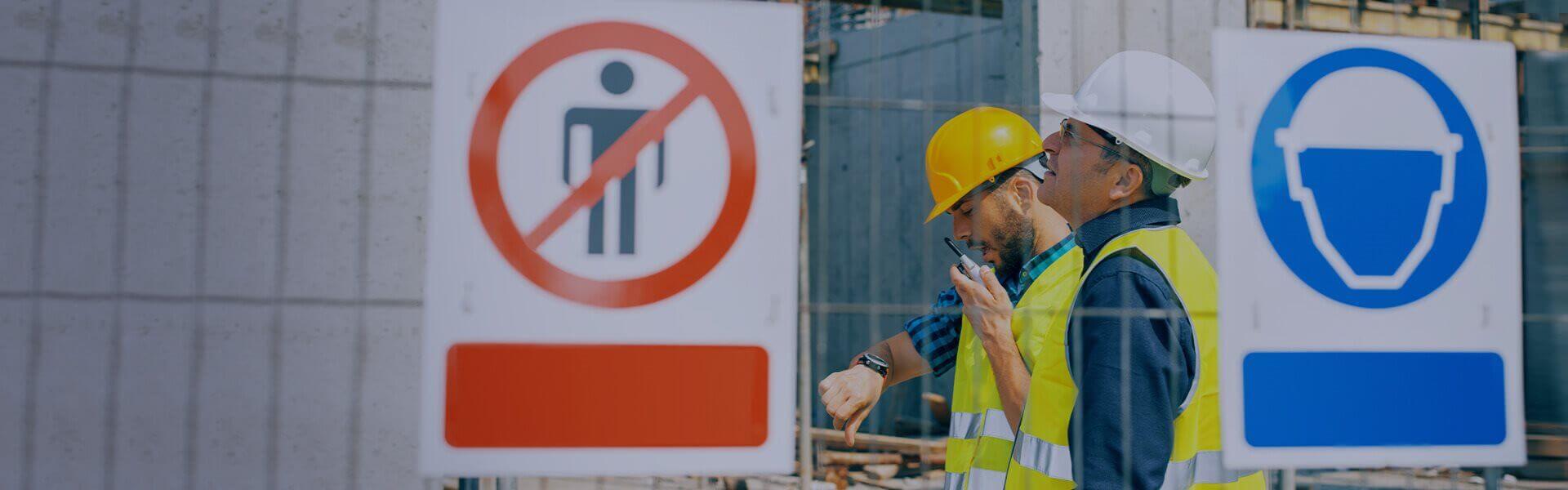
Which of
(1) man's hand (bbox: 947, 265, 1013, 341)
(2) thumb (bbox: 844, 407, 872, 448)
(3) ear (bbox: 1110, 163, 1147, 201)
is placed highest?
(3) ear (bbox: 1110, 163, 1147, 201)

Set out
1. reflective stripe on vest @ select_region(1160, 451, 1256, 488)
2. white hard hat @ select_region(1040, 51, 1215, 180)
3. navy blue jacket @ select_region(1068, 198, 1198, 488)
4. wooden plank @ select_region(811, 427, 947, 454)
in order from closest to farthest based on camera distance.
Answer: navy blue jacket @ select_region(1068, 198, 1198, 488) → reflective stripe on vest @ select_region(1160, 451, 1256, 488) → white hard hat @ select_region(1040, 51, 1215, 180) → wooden plank @ select_region(811, 427, 947, 454)

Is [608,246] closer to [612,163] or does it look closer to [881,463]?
[612,163]

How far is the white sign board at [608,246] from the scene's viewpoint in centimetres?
257

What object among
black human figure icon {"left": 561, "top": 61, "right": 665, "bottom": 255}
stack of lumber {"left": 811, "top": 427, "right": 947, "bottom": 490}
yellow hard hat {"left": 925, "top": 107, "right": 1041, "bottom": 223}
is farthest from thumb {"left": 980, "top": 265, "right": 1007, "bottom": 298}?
stack of lumber {"left": 811, "top": 427, "right": 947, "bottom": 490}

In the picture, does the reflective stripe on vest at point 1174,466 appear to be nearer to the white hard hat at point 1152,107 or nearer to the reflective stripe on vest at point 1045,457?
the reflective stripe on vest at point 1045,457

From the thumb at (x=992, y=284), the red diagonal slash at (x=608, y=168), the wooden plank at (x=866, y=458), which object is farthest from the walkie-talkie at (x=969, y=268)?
the wooden plank at (x=866, y=458)

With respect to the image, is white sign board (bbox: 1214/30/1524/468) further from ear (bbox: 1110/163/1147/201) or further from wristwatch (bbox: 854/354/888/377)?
wristwatch (bbox: 854/354/888/377)

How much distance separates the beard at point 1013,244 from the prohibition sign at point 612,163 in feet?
3.33

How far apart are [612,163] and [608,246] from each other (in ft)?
0.52

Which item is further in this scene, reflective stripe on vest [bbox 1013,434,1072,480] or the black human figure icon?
reflective stripe on vest [bbox 1013,434,1072,480]

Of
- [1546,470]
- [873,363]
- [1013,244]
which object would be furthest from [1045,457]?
[1546,470]

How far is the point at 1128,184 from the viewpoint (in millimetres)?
3043

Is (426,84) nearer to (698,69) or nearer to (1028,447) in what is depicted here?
(698,69)

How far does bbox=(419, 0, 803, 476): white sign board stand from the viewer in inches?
101
